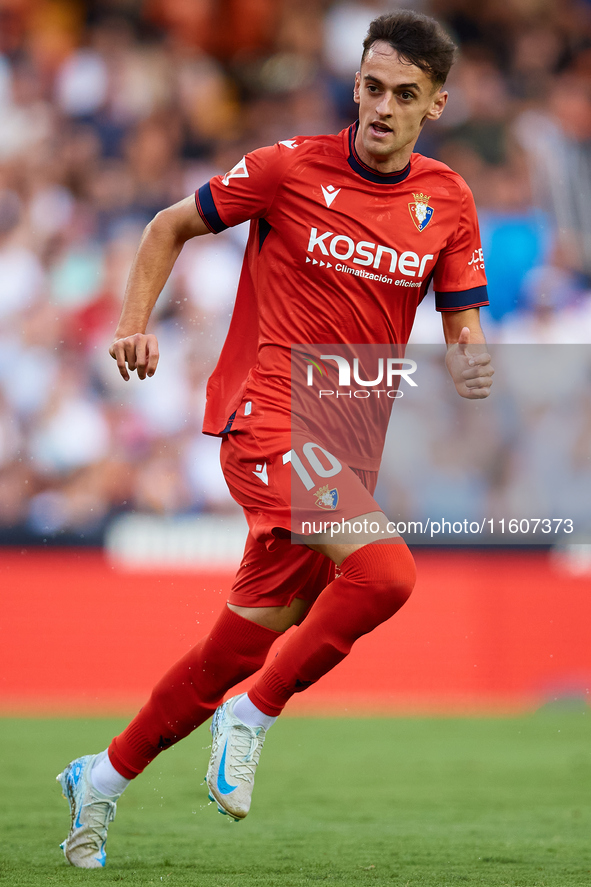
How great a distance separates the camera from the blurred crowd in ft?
29.8

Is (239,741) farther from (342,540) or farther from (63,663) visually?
(63,663)

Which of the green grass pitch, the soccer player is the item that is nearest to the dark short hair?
the soccer player

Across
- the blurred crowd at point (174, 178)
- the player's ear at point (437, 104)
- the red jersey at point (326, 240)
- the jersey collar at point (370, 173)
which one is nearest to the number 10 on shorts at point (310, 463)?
the red jersey at point (326, 240)

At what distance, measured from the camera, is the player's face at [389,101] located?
349 centimetres

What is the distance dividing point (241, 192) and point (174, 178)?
7.17 metres

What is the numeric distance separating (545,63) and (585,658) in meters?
6.25

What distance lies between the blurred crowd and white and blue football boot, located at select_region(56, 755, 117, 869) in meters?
4.40

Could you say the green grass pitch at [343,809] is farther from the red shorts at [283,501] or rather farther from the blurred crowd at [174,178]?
the blurred crowd at [174,178]

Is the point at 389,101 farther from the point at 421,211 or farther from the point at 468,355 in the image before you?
the point at 468,355

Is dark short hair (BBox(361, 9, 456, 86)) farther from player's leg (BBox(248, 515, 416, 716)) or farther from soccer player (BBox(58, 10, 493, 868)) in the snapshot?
player's leg (BBox(248, 515, 416, 716))

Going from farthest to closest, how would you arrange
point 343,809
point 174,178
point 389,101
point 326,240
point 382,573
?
point 174,178
point 343,809
point 326,240
point 389,101
point 382,573

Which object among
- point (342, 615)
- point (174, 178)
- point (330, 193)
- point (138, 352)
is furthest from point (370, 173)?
point (174, 178)

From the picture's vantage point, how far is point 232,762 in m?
3.48

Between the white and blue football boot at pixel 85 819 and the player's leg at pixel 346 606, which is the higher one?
the player's leg at pixel 346 606
